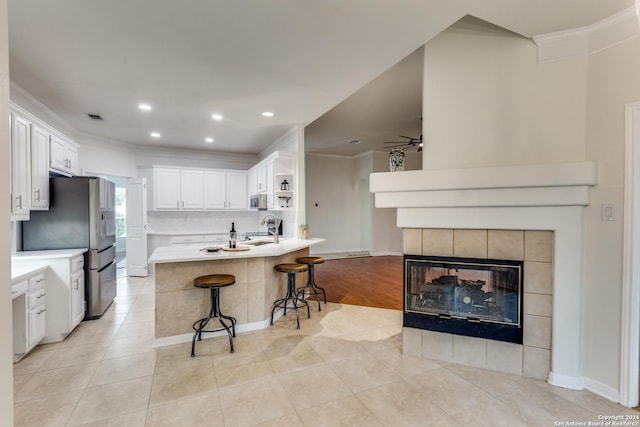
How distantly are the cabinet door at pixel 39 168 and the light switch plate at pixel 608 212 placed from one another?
5220 mm

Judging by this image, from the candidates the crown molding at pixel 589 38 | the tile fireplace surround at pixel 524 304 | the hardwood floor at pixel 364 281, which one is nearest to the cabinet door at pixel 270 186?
the hardwood floor at pixel 364 281

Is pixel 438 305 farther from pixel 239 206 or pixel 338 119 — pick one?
pixel 239 206

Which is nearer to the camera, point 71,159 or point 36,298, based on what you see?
point 36,298

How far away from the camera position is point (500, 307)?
251 centimetres

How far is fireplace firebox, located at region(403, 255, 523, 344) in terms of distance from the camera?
2447mm

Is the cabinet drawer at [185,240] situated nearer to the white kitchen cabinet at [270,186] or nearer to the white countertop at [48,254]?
the white kitchen cabinet at [270,186]

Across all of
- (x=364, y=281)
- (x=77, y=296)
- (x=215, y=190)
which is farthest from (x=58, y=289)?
(x=364, y=281)

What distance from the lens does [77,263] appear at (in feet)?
11.1

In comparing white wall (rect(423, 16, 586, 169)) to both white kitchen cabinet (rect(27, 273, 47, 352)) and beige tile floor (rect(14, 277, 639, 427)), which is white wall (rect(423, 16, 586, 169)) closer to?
beige tile floor (rect(14, 277, 639, 427))

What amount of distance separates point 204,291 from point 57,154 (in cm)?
261

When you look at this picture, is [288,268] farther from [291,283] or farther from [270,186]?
[270,186]

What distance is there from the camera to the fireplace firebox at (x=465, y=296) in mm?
2447

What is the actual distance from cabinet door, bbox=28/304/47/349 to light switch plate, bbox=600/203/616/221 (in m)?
4.92

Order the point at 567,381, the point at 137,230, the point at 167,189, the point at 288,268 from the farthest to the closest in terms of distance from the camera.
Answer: the point at 167,189 → the point at 137,230 → the point at 288,268 → the point at 567,381
